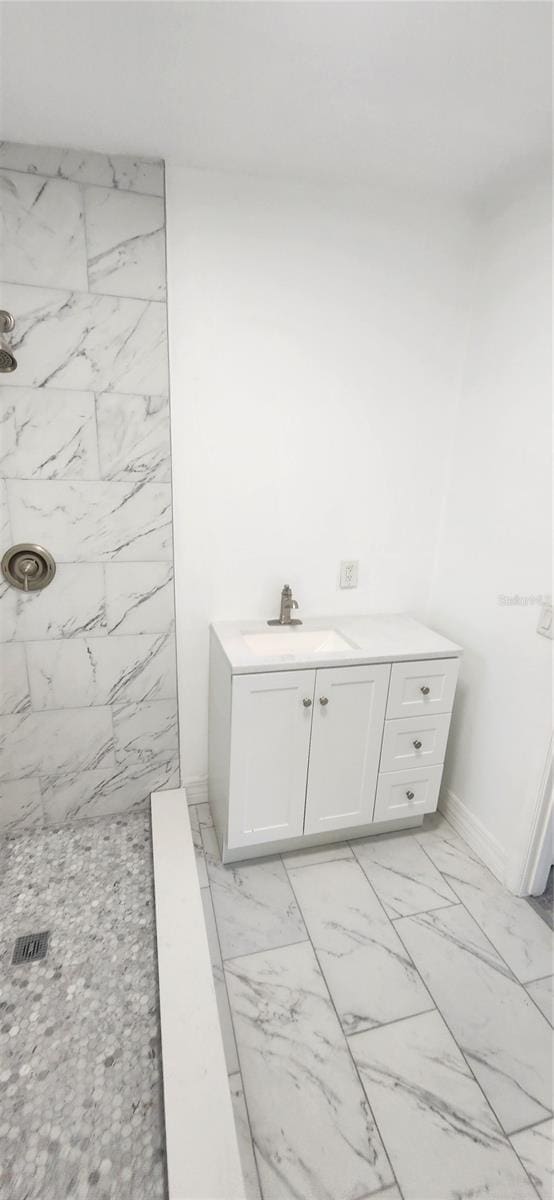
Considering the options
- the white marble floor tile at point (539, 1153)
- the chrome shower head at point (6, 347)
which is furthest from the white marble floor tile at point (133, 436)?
the white marble floor tile at point (539, 1153)

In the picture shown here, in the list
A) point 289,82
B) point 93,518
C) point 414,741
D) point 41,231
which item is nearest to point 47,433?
point 93,518

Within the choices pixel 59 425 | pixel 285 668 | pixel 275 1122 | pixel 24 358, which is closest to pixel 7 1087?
pixel 275 1122

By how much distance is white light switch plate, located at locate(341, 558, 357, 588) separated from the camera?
210cm

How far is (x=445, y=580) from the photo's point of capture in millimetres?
2162

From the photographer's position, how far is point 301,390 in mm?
1869

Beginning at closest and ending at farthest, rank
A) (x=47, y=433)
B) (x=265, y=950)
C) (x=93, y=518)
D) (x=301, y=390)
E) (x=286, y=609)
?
(x=265, y=950)
(x=47, y=433)
(x=93, y=518)
(x=301, y=390)
(x=286, y=609)

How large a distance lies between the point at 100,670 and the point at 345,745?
0.97 meters

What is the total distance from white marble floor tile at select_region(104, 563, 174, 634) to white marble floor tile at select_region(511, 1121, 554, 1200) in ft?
5.63

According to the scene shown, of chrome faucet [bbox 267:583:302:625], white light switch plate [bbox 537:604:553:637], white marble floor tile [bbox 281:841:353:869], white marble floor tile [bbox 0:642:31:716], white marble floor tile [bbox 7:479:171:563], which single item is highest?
white marble floor tile [bbox 7:479:171:563]

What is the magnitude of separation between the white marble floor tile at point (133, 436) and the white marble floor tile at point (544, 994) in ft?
6.59

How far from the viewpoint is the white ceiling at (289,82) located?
1.06 m

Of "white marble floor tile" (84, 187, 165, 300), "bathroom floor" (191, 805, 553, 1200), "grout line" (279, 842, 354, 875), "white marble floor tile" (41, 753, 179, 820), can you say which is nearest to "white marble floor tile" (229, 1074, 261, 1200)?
"bathroom floor" (191, 805, 553, 1200)

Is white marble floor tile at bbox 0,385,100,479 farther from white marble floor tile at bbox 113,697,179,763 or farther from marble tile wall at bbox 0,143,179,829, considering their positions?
white marble floor tile at bbox 113,697,179,763

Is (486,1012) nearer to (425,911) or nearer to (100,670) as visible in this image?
(425,911)
